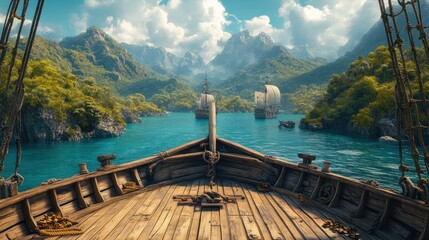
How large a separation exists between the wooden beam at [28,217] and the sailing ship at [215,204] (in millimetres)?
23

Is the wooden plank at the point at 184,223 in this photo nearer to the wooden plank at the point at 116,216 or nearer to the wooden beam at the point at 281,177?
the wooden plank at the point at 116,216

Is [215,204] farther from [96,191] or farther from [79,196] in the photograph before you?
[79,196]

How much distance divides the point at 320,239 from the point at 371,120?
1970 inches

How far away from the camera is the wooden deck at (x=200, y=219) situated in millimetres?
6055

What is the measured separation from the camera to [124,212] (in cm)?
743

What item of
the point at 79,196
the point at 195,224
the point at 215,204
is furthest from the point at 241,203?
the point at 79,196

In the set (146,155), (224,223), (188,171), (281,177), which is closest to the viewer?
(224,223)

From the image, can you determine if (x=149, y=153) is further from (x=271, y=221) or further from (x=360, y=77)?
(x=360, y=77)

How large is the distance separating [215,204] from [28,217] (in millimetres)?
4664

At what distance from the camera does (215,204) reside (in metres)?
7.75

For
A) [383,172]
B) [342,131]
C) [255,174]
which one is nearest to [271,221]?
[255,174]

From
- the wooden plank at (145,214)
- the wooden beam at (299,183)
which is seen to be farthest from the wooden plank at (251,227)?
the wooden beam at (299,183)

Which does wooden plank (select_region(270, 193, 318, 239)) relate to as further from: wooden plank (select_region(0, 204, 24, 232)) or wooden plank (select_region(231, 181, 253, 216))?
wooden plank (select_region(0, 204, 24, 232))

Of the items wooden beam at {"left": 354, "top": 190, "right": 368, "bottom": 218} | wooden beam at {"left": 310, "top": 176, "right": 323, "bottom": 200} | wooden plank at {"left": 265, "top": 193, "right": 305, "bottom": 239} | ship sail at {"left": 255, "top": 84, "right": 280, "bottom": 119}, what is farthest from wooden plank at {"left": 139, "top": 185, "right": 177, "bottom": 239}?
ship sail at {"left": 255, "top": 84, "right": 280, "bottom": 119}
